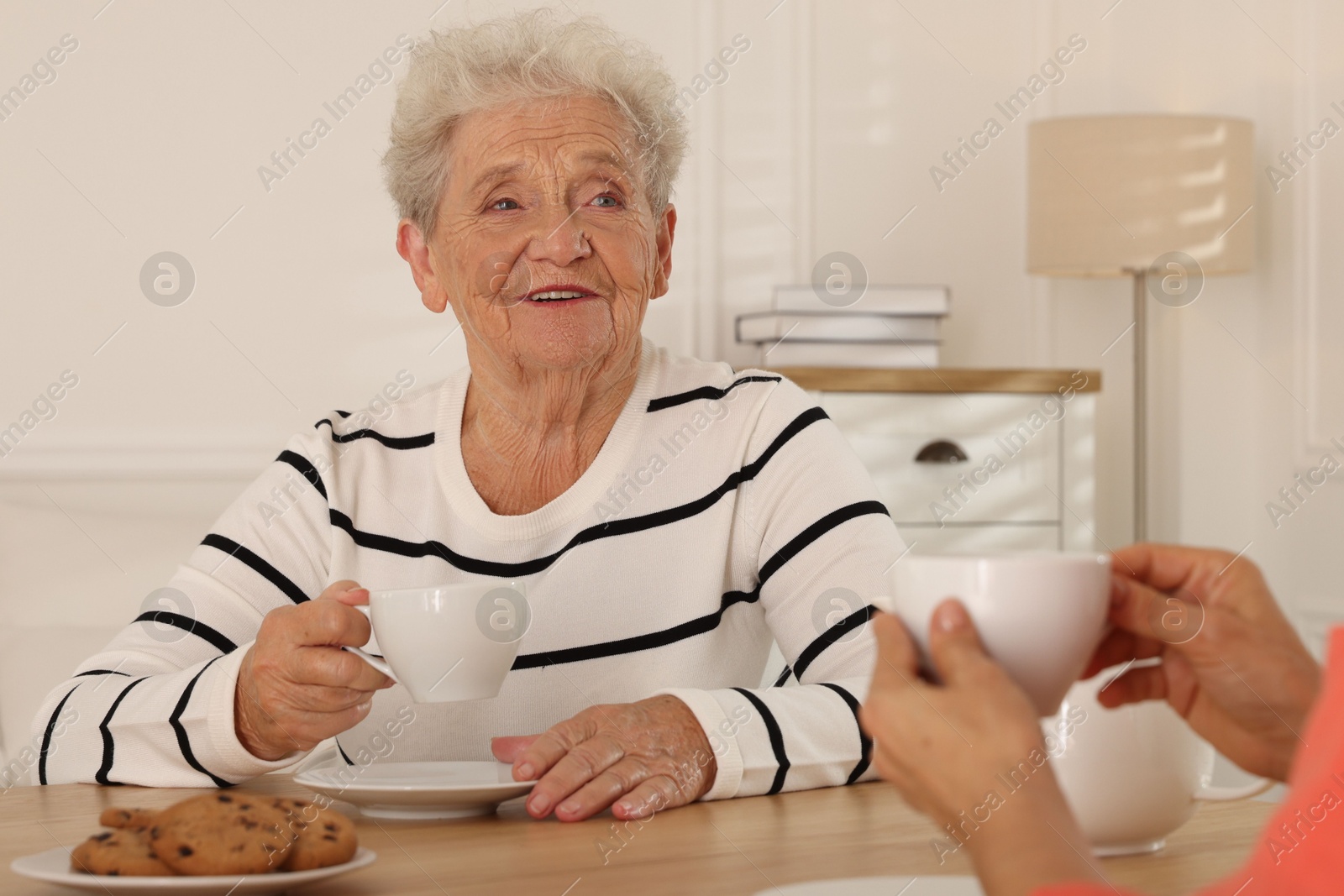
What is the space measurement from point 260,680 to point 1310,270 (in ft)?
9.18

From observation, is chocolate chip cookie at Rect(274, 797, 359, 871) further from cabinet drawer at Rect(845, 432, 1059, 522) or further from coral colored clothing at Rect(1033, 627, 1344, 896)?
cabinet drawer at Rect(845, 432, 1059, 522)

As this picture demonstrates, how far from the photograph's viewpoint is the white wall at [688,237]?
276 centimetres

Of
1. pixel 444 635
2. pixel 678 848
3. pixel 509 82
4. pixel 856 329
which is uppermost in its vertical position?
pixel 509 82

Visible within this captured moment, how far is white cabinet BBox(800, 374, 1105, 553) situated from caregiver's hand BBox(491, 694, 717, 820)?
1682 millimetres

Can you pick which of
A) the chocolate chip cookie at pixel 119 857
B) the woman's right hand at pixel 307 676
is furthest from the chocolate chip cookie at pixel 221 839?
the woman's right hand at pixel 307 676

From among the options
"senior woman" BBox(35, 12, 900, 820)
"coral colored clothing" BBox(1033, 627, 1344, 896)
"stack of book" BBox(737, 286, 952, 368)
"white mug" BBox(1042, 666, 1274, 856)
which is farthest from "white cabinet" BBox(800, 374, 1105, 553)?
"coral colored clothing" BBox(1033, 627, 1344, 896)

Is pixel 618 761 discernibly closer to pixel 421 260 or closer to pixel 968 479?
pixel 421 260

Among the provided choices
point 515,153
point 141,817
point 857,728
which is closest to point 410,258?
point 515,153

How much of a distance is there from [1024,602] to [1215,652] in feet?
0.51

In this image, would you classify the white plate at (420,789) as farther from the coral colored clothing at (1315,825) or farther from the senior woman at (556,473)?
the coral colored clothing at (1315,825)

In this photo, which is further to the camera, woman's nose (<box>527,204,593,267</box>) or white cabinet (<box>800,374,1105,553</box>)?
white cabinet (<box>800,374,1105,553</box>)

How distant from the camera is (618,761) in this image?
39.9 inches

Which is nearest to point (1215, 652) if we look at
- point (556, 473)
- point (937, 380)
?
point (556, 473)

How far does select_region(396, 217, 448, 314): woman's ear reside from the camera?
5.55ft
